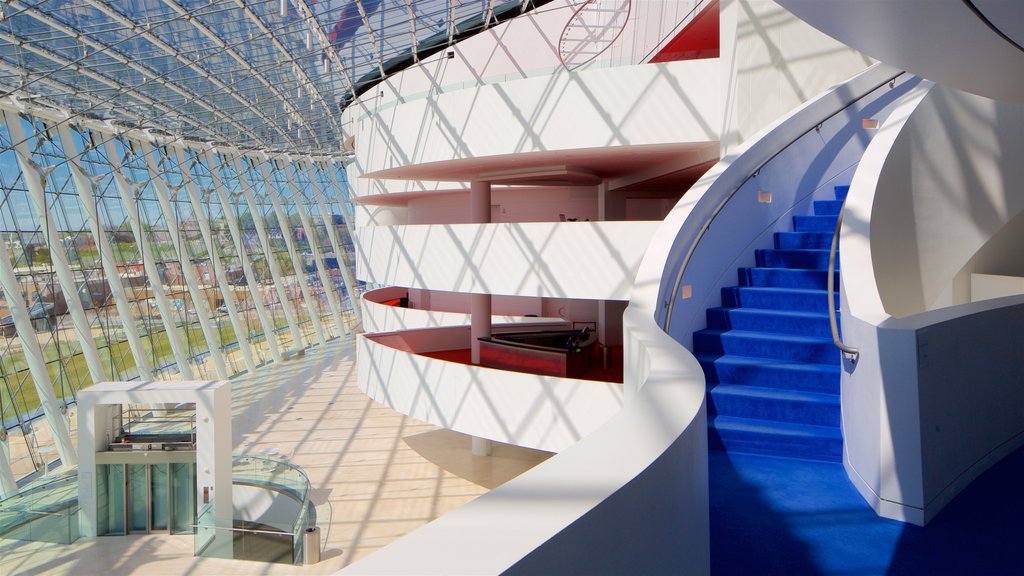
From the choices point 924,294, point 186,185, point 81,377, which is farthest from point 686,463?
point 186,185

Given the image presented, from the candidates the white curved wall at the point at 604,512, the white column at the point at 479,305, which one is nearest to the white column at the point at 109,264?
the white column at the point at 479,305

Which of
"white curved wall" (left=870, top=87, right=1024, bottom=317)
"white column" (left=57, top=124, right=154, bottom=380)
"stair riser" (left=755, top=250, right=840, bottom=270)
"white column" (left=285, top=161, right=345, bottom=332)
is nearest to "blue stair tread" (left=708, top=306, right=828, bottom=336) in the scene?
"white curved wall" (left=870, top=87, right=1024, bottom=317)

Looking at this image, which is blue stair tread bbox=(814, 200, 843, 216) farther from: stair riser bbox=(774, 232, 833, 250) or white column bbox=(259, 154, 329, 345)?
white column bbox=(259, 154, 329, 345)

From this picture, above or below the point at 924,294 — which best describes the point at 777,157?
above

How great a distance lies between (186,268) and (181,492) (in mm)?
14738

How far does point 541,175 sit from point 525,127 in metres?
4.18

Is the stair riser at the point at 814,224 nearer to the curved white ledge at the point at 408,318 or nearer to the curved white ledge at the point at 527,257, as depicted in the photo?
the curved white ledge at the point at 527,257

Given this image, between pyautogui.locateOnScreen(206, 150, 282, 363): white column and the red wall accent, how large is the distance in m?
22.8

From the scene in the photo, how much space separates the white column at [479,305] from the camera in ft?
60.5

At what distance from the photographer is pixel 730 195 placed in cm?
835

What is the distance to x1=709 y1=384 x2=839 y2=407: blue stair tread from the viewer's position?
626cm

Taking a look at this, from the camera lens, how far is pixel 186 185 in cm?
3366

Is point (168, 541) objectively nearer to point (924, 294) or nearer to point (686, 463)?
point (924, 294)

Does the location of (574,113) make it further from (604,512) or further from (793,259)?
(604,512)
